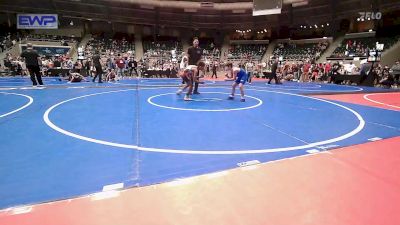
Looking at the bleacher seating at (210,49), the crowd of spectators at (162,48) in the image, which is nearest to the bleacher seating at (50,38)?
the crowd of spectators at (162,48)

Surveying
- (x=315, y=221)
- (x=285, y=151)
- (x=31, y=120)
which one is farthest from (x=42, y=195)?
(x=31, y=120)

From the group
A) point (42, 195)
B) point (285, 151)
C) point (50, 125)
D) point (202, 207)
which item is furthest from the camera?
point (50, 125)

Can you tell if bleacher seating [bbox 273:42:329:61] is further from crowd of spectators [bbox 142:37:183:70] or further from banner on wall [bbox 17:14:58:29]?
banner on wall [bbox 17:14:58:29]

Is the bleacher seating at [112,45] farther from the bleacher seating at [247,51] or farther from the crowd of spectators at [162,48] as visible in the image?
the bleacher seating at [247,51]

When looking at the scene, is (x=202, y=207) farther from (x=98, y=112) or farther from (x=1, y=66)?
(x=1, y=66)

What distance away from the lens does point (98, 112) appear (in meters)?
6.50

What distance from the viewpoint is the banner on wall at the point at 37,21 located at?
29.9m

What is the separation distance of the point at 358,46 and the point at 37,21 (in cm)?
3389

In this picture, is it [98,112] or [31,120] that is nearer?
[31,120]

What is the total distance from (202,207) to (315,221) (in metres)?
0.90

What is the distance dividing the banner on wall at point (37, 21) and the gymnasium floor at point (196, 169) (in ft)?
94.1

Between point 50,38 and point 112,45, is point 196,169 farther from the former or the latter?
point 112,45

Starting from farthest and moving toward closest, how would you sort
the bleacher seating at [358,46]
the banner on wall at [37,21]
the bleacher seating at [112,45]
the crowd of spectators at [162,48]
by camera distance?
1. the crowd of spectators at [162,48]
2. the bleacher seating at [112,45]
3. the banner on wall at [37,21]
4. the bleacher seating at [358,46]

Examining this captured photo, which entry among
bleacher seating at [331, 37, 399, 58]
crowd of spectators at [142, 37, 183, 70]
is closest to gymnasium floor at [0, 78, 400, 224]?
bleacher seating at [331, 37, 399, 58]
